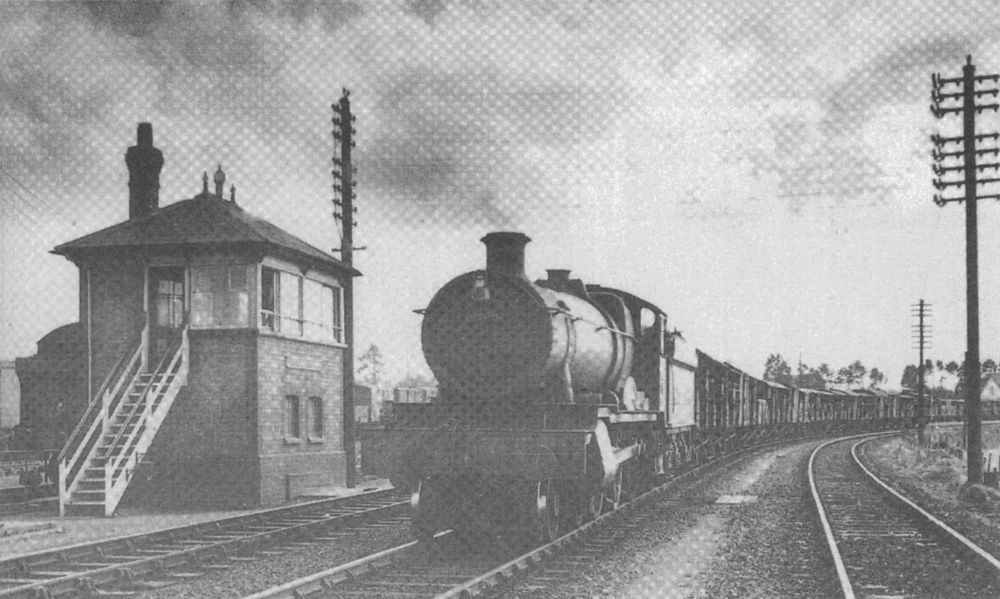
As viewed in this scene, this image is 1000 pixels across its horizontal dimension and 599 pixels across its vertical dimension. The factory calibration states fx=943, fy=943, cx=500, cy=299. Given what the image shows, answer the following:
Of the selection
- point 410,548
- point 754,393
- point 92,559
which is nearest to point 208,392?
point 92,559

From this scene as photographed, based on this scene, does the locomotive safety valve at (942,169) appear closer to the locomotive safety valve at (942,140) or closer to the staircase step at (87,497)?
the locomotive safety valve at (942,140)

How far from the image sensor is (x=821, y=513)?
44.9 ft

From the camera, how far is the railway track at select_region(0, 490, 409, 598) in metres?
8.83

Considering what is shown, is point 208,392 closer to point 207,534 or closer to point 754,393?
point 207,534

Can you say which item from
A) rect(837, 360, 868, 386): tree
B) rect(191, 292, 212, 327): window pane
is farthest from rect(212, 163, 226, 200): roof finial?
rect(837, 360, 868, 386): tree

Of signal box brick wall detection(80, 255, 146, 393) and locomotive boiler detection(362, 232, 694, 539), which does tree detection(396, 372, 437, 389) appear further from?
locomotive boiler detection(362, 232, 694, 539)

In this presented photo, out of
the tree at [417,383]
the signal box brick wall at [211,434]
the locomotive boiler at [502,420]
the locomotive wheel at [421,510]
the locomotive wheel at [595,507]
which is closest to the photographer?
the locomotive boiler at [502,420]

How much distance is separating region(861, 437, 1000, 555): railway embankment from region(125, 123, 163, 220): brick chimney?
52.5ft

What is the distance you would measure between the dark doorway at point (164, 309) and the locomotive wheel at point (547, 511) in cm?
892

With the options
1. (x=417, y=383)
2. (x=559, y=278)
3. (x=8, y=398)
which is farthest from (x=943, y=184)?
(x=417, y=383)

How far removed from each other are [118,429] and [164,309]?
2.92 m

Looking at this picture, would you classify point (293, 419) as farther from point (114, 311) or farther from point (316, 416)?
point (114, 311)

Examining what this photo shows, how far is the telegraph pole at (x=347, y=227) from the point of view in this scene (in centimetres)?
1920

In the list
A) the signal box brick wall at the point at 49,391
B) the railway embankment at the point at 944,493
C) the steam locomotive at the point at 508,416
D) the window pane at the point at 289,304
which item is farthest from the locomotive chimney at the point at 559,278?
the signal box brick wall at the point at 49,391
